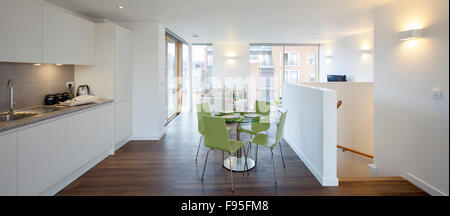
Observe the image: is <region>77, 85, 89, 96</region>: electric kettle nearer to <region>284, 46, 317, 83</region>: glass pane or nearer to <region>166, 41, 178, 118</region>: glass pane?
<region>166, 41, 178, 118</region>: glass pane

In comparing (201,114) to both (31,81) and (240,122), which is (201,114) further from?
(31,81)

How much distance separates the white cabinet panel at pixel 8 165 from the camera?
198 centimetres

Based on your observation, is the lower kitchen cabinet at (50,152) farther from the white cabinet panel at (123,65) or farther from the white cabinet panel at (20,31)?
the white cabinet panel at (20,31)

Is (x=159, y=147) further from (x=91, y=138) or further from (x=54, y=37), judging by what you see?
(x=54, y=37)

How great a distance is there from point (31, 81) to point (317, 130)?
371cm

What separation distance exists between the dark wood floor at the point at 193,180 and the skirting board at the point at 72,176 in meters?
0.05

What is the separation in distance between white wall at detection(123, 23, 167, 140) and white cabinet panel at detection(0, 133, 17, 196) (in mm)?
2746

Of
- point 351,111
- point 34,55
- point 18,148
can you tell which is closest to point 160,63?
point 34,55

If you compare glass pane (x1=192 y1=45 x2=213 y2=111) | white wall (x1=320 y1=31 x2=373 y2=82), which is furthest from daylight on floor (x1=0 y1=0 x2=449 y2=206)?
glass pane (x1=192 y1=45 x2=213 y2=111)

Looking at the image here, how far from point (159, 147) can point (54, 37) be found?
7.55 feet

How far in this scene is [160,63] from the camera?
4.90m

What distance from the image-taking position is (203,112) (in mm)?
3914

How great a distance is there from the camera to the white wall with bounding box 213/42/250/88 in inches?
321

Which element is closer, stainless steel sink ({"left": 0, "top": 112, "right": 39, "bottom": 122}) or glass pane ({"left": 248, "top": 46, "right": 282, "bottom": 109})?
stainless steel sink ({"left": 0, "top": 112, "right": 39, "bottom": 122})
